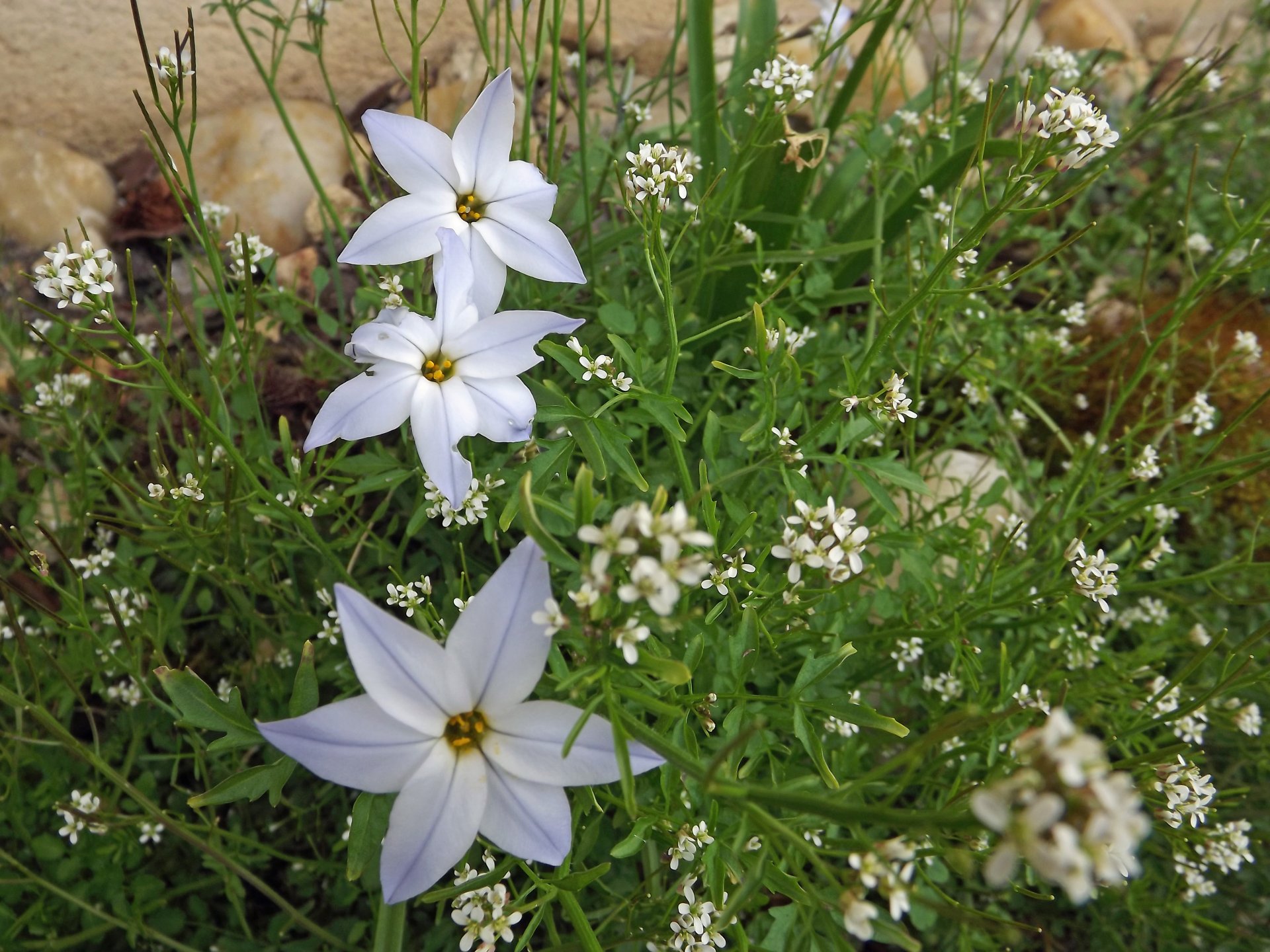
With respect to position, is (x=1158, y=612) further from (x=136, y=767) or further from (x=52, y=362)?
(x=52, y=362)

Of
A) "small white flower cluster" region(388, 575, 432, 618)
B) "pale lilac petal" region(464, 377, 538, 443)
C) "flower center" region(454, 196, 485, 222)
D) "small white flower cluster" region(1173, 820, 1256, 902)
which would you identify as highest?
"flower center" region(454, 196, 485, 222)

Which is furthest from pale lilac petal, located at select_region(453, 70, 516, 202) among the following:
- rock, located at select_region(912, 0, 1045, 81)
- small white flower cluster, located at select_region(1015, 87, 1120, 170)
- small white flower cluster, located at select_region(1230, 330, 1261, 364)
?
rock, located at select_region(912, 0, 1045, 81)

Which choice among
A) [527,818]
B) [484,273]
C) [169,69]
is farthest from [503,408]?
[169,69]

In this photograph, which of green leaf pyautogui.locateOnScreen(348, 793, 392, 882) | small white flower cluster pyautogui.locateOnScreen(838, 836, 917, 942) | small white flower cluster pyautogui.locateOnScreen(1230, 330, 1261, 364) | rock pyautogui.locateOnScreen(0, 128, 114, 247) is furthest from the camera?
rock pyautogui.locateOnScreen(0, 128, 114, 247)

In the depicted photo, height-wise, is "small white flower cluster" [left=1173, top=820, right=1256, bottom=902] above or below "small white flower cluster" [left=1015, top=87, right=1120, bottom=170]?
below

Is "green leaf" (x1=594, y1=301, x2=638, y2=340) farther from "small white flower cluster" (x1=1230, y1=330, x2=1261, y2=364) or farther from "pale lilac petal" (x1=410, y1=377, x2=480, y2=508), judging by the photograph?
"small white flower cluster" (x1=1230, y1=330, x2=1261, y2=364)

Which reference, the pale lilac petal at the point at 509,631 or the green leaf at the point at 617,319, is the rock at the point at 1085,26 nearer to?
the green leaf at the point at 617,319

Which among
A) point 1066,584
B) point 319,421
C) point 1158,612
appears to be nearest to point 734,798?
point 319,421
